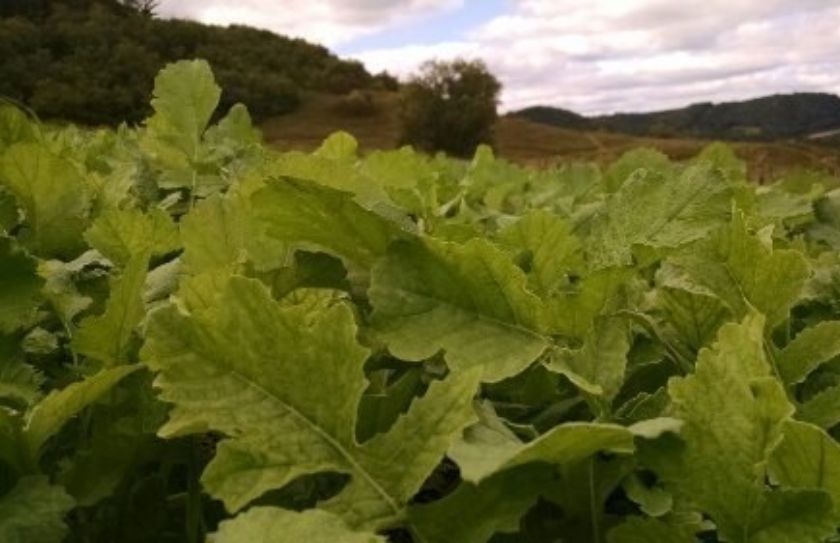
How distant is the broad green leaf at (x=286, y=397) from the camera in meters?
0.48

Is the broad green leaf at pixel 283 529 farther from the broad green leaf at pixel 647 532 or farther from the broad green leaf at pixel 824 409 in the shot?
the broad green leaf at pixel 824 409

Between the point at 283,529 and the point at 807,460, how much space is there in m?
0.25

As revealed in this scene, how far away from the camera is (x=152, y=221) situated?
834 mm

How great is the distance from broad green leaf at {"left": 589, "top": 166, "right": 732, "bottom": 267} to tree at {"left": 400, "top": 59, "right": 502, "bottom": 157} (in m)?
38.0

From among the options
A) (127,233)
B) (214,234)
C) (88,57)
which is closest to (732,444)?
(214,234)

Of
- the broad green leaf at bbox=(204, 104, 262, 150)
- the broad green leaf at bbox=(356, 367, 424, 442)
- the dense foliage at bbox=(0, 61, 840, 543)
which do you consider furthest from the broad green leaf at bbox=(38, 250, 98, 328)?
the broad green leaf at bbox=(204, 104, 262, 150)

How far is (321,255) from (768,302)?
0.30m

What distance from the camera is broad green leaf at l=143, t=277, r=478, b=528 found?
19.1 inches

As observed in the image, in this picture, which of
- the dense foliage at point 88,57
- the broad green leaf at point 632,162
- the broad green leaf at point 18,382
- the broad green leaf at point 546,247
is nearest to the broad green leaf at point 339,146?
the broad green leaf at point 632,162

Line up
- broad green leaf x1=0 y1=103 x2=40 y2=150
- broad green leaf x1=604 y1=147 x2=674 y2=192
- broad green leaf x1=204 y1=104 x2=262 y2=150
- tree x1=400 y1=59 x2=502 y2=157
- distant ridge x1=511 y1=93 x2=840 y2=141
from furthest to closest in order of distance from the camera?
distant ridge x1=511 y1=93 x2=840 y2=141
tree x1=400 y1=59 x2=502 y2=157
broad green leaf x1=204 y1=104 x2=262 y2=150
broad green leaf x1=604 y1=147 x2=674 y2=192
broad green leaf x1=0 y1=103 x2=40 y2=150

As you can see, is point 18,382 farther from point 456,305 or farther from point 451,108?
point 451,108

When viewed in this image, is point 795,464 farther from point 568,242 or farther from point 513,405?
point 568,242

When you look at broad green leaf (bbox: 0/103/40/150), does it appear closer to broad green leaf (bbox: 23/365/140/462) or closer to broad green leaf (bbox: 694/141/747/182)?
broad green leaf (bbox: 23/365/140/462)

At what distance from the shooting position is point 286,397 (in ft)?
1.64
